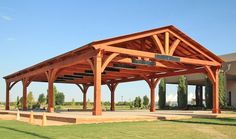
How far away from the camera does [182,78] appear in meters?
42.4

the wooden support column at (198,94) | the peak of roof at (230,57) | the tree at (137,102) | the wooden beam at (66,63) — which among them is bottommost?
the tree at (137,102)

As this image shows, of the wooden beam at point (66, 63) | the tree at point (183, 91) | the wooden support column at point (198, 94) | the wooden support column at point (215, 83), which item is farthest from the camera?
the wooden support column at point (198, 94)

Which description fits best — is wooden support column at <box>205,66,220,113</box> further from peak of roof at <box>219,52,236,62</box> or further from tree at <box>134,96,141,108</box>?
tree at <box>134,96,141,108</box>

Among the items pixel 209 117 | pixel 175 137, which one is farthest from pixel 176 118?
pixel 175 137

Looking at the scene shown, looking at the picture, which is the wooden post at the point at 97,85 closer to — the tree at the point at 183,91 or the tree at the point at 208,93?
the tree at the point at 208,93

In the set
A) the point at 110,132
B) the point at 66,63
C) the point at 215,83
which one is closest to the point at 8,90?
the point at 66,63

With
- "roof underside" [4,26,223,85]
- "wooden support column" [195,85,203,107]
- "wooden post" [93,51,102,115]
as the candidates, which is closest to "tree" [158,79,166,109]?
"wooden support column" [195,85,203,107]

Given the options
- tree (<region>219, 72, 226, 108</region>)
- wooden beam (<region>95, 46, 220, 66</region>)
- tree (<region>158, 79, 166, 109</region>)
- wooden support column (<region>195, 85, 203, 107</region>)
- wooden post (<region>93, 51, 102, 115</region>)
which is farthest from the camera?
wooden support column (<region>195, 85, 203, 107</region>)

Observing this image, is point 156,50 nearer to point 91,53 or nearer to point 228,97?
point 91,53

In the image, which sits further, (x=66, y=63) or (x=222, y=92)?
(x=222, y=92)

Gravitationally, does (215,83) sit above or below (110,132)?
above

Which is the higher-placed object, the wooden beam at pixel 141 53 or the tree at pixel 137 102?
the wooden beam at pixel 141 53

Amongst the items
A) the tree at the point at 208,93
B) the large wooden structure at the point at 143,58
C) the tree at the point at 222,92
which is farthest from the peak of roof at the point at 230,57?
the large wooden structure at the point at 143,58

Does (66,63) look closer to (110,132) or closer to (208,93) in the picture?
(110,132)
